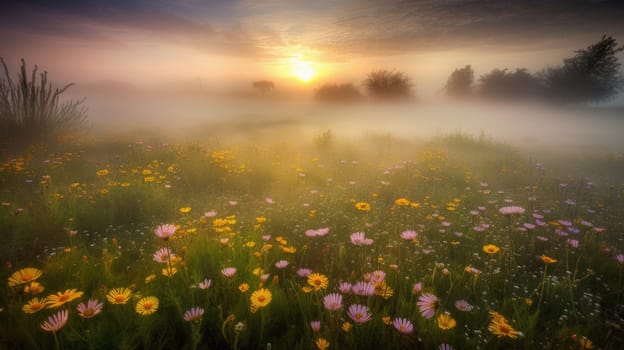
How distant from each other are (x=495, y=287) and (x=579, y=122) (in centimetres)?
3897

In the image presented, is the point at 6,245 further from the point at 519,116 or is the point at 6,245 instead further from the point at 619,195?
the point at 519,116

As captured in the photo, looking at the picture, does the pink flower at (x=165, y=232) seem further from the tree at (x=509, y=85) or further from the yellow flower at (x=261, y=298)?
the tree at (x=509, y=85)

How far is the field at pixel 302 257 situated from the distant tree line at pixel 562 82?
2807 cm

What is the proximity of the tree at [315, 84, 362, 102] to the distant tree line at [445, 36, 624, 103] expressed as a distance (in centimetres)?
1536

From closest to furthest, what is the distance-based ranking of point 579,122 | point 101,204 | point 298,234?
point 298,234, point 101,204, point 579,122

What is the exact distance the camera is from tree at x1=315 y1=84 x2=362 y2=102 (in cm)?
3647

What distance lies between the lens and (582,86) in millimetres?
29047

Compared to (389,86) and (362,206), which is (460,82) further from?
(362,206)

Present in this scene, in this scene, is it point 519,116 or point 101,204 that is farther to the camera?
point 519,116

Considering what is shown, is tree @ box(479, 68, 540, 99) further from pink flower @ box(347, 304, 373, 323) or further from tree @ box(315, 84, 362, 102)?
pink flower @ box(347, 304, 373, 323)

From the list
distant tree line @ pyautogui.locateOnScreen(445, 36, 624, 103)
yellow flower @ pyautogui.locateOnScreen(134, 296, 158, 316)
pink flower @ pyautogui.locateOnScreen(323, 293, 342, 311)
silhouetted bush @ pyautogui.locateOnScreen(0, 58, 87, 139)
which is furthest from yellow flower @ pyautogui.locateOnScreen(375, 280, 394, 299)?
distant tree line @ pyautogui.locateOnScreen(445, 36, 624, 103)

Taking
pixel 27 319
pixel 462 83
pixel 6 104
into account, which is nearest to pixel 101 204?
pixel 27 319

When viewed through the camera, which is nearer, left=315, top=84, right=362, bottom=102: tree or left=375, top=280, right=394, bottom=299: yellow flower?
left=375, top=280, right=394, bottom=299: yellow flower

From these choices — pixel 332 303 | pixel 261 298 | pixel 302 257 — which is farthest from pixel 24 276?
pixel 302 257
